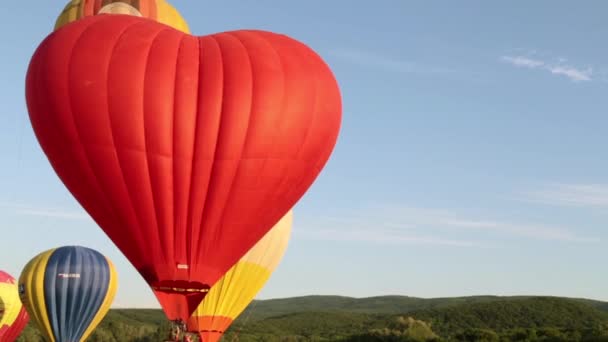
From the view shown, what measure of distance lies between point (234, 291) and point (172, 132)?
10.7 metres

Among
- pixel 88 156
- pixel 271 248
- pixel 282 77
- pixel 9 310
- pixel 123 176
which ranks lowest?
pixel 9 310

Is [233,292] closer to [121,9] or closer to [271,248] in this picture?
[271,248]

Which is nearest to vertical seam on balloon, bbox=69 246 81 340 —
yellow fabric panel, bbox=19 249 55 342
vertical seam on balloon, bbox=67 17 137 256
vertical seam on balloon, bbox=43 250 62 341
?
vertical seam on balloon, bbox=43 250 62 341

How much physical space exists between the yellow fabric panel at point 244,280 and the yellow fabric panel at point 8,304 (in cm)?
1801

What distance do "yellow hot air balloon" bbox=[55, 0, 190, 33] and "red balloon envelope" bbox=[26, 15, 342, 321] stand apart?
4682 millimetres

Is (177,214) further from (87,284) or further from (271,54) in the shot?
(87,284)

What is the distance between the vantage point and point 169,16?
22.8m

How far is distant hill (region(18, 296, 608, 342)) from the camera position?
216ft

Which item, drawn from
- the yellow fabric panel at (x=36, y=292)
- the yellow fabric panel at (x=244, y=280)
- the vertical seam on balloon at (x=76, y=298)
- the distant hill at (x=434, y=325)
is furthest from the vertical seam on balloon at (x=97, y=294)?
the distant hill at (x=434, y=325)

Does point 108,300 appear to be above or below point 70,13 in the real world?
below

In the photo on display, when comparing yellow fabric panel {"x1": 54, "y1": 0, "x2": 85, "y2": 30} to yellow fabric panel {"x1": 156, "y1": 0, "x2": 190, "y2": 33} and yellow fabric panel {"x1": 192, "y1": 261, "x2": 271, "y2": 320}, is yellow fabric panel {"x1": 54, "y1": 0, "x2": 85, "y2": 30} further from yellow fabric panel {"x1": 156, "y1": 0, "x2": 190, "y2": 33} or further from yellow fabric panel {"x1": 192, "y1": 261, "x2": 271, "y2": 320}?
yellow fabric panel {"x1": 192, "y1": 261, "x2": 271, "y2": 320}

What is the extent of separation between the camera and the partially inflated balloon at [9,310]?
38719mm

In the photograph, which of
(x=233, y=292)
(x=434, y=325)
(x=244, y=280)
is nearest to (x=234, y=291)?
(x=233, y=292)

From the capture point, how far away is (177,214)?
16.6 m
